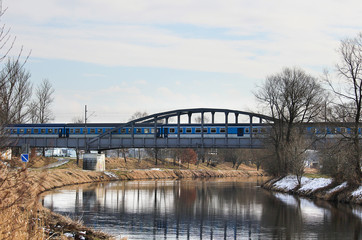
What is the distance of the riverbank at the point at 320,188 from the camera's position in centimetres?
3925

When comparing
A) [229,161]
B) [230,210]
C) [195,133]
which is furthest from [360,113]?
[229,161]

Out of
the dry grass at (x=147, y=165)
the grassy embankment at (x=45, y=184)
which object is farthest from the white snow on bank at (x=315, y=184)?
the dry grass at (x=147, y=165)

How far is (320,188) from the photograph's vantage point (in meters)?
45.6

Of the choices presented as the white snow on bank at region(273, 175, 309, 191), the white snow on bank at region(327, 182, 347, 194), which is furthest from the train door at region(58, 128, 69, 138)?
the white snow on bank at region(327, 182, 347, 194)

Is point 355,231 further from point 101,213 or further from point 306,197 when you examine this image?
point 306,197

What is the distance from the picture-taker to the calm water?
25266 mm

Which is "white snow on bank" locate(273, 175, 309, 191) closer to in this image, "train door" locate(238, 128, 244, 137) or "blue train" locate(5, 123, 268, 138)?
"blue train" locate(5, 123, 268, 138)

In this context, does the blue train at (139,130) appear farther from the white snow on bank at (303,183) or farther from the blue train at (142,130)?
the white snow on bank at (303,183)

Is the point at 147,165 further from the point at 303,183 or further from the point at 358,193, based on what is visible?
the point at 358,193

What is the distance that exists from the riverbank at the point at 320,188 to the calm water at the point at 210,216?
1546mm

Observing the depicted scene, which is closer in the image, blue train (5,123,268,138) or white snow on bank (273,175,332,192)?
white snow on bank (273,175,332,192)

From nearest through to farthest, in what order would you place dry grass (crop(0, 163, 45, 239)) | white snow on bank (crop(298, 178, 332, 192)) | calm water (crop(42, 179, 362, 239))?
1. dry grass (crop(0, 163, 45, 239))
2. calm water (crop(42, 179, 362, 239))
3. white snow on bank (crop(298, 178, 332, 192))

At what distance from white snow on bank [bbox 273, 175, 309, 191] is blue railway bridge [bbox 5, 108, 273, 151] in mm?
17548

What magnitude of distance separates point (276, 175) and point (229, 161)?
67550 mm
